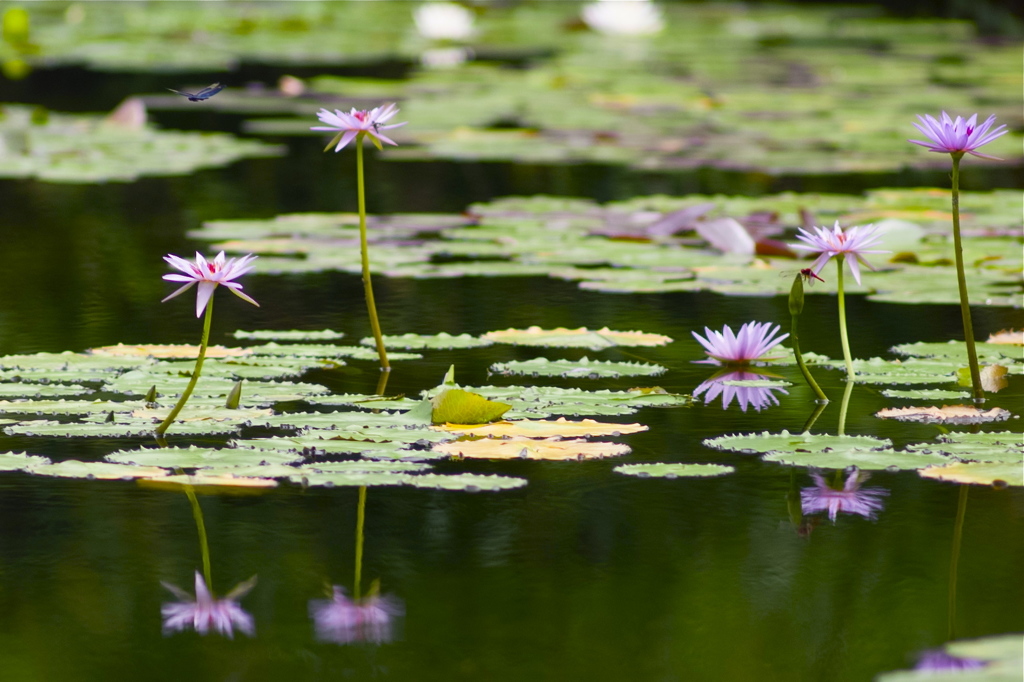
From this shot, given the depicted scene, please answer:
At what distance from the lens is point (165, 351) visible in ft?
8.11

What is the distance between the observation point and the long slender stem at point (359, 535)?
1519 millimetres

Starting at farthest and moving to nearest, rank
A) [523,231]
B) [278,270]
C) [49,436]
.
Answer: [523,231]
[278,270]
[49,436]

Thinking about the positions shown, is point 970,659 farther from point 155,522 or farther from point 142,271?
point 142,271

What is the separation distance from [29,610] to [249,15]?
13.2m

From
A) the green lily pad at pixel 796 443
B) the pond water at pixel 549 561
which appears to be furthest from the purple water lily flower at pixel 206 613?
the green lily pad at pixel 796 443

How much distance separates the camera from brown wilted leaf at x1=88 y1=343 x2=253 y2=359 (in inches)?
96.3

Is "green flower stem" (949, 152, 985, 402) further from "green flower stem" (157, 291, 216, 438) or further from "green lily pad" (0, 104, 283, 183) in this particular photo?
"green lily pad" (0, 104, 283, 183)

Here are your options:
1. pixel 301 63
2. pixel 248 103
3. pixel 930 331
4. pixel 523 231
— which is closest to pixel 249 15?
pixel 301 63

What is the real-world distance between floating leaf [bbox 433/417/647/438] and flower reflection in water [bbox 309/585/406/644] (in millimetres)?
517

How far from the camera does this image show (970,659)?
4.30 feet

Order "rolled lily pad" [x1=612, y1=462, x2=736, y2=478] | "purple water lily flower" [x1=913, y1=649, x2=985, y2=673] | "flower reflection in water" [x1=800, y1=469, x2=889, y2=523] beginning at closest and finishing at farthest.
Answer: "purple water lily flower" [x1=913, y1=649, x2=985, y2=673]
"flower reflection in water" [x1=800, y1=469, x2=889, y2=523]
"rolled lily pad" [x1=612, y1=462, x2=736, y2=478]

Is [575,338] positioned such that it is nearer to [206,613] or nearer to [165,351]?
[165,351]

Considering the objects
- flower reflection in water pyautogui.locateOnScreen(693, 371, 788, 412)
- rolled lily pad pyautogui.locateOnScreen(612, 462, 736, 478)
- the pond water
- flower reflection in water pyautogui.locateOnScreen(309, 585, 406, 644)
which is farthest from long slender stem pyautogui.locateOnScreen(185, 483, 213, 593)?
flower reflection in water pyautogui.locateOnScreen(693, 371, 788, 412)

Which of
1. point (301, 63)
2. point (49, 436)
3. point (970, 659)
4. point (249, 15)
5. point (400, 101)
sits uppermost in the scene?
point (249, 15)
